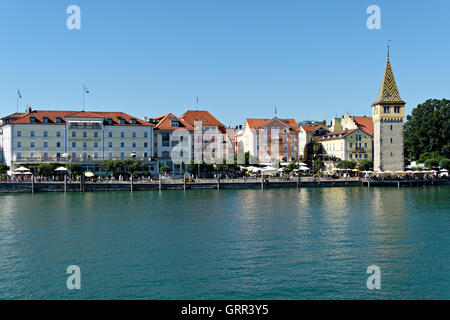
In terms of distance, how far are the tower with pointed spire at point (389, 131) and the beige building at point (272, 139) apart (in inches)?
620

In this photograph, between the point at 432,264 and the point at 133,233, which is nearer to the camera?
the point at 432,264

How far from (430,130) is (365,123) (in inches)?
521

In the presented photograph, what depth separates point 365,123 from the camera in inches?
3925

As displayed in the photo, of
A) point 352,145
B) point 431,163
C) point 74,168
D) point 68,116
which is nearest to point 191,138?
point 68,116

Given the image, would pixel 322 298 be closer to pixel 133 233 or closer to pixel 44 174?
pixel 133 233

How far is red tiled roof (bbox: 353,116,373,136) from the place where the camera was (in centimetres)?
9679

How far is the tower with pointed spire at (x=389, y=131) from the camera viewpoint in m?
85.8

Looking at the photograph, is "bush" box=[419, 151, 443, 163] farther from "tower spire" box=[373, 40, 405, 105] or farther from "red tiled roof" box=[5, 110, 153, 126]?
"red tiled roof" box=[5, 110, 153, 126]

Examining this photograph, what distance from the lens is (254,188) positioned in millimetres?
72312

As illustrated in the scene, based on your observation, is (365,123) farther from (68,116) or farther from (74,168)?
(74,168)

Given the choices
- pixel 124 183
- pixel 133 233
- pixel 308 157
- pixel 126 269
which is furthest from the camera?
pixel 308 157
